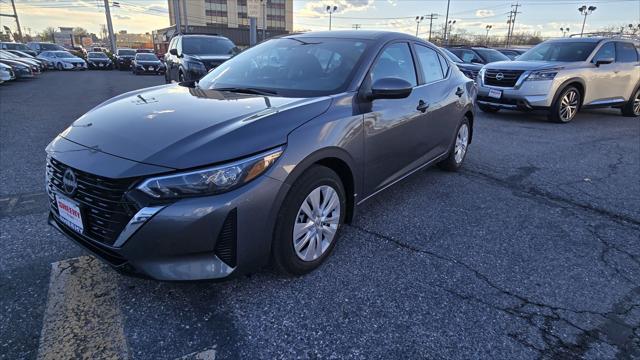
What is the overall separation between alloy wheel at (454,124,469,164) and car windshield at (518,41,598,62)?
18.0ft

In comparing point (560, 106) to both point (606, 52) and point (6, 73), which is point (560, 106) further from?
point (6, 73)

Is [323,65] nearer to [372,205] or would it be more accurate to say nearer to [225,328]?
[372,205]

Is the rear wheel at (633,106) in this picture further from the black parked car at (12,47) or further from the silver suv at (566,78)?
the black parked car at (12,47)

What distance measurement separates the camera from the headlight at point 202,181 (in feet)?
6.43

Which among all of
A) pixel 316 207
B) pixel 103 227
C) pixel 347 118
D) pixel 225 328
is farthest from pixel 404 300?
pixel 103 227

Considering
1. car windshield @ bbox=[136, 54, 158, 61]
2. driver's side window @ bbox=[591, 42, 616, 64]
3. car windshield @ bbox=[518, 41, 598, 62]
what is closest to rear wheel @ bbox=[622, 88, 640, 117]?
driver's side window @ bbox=[591, 42, 616, 64]

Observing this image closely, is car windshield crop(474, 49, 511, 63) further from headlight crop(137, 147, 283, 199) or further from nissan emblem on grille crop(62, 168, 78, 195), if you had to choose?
nissan emblem on grille crop(62, 168, 78, 195)

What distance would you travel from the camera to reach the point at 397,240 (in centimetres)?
321

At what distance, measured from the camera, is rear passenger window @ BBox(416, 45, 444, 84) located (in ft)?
13.0

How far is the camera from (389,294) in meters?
2.50

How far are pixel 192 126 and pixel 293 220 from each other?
80 centimetres

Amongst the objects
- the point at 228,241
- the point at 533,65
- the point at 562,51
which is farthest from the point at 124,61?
the point at 228,241

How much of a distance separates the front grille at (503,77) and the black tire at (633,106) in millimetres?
3780

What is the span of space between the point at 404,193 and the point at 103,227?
9.73 feet
